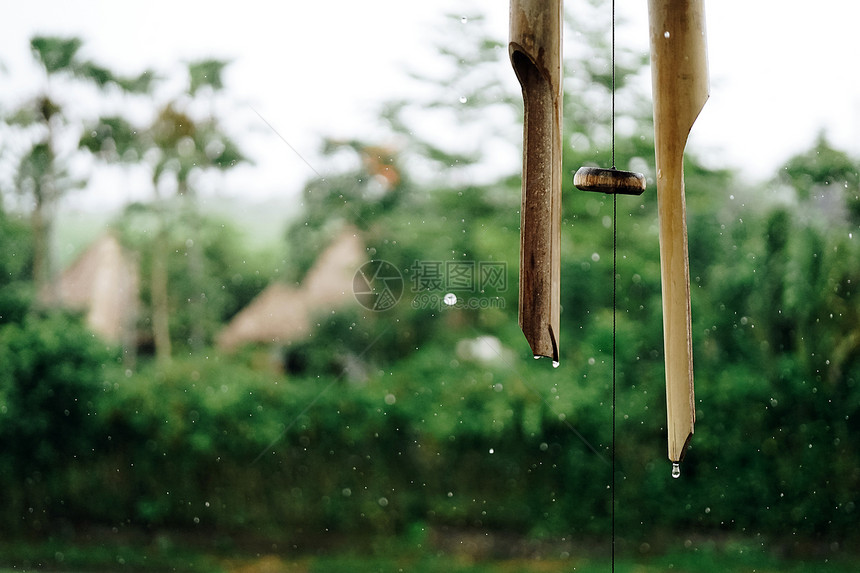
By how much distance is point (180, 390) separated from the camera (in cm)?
183

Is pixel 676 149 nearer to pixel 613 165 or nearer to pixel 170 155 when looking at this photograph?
pixel 613 165

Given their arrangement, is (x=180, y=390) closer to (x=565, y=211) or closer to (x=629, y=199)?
(x=565, y=211)

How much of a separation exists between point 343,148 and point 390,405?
0.57 metres

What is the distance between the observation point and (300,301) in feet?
5.95

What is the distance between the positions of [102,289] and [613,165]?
4.64ft

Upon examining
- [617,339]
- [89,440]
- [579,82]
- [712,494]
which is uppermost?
[579,82]

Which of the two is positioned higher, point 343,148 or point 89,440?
point 343,148

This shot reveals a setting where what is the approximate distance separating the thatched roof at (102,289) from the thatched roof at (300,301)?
23 centimetres

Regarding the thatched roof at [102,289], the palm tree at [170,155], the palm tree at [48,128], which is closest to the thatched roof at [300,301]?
the palm tree at [170,155]

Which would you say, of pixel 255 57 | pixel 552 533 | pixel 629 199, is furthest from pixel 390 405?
pixel 255 57

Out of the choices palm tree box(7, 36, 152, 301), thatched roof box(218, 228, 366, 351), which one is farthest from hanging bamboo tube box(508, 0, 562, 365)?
palm tree box(7, 36, 152, 301)

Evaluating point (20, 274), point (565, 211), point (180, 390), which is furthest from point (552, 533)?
point (20, 274)

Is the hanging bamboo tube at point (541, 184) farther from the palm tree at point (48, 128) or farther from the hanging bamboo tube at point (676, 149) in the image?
the palm tree at point (48, 128)

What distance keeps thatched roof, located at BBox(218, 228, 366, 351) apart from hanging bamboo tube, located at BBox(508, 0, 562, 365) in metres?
1.06
